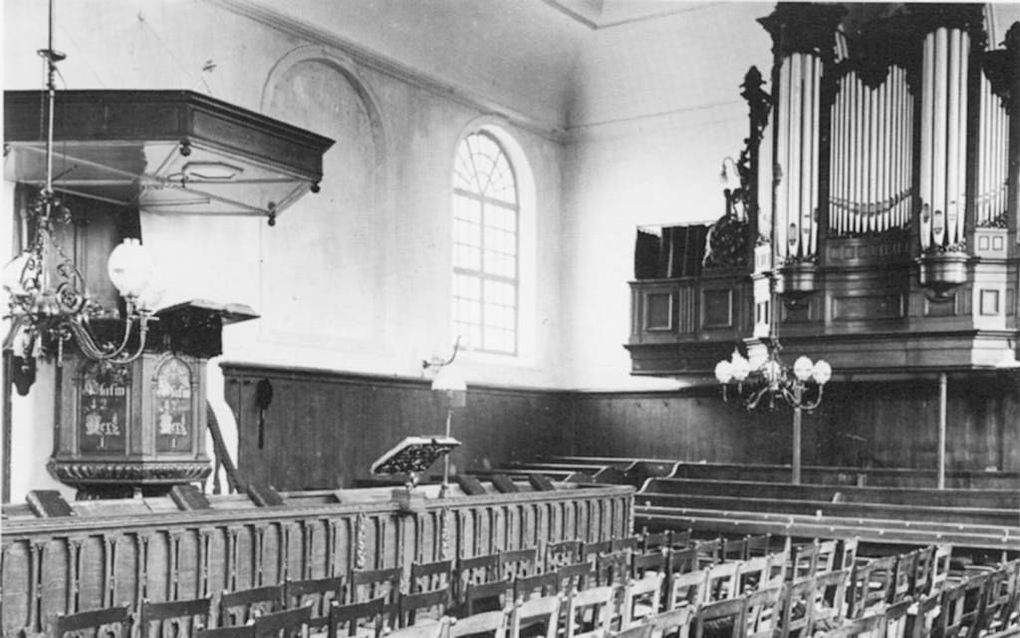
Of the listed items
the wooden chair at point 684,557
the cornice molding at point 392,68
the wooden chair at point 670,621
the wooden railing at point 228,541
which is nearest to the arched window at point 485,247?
the cornice molding at point 392,68

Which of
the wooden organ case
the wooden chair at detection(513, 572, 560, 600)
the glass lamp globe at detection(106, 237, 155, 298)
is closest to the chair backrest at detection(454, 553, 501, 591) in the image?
the wooden chair at detection(513, 572, 560, 600)

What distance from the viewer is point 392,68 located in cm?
1501

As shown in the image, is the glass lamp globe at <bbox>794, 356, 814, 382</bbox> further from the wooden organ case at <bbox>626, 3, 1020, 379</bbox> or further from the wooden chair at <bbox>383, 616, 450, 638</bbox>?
A: the wooden chair at <bbox>383, 616, 450, 638</bbox>

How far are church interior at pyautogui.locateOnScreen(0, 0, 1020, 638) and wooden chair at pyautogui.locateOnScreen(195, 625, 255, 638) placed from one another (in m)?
0.25

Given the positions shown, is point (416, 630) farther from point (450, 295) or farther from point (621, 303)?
point (621, 303)

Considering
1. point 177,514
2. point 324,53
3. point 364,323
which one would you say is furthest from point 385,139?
point 177,514

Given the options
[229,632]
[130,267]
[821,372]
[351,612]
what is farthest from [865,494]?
[229,632]

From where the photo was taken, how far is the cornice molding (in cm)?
1300

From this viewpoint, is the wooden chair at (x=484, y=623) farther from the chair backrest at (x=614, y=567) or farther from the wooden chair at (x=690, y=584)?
the chair backrest at (x=614, y=567)

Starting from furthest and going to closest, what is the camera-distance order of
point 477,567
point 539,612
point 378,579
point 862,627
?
point 477,567
point 378,579
point 539,612
point 862,627

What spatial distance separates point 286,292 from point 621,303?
6382 millimetres

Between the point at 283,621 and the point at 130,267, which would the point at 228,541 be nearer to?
the point at 130,267

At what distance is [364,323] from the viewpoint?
14578mm

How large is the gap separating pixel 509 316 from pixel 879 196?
247 inches
